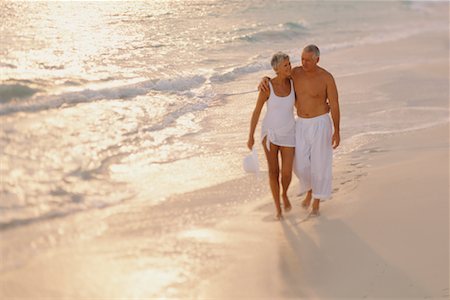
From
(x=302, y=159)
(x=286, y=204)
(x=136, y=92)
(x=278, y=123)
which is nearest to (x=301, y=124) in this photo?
(x=278, y=123)

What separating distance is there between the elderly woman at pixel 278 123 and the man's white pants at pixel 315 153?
0.07 meters

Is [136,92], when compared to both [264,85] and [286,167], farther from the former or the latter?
[264,85]

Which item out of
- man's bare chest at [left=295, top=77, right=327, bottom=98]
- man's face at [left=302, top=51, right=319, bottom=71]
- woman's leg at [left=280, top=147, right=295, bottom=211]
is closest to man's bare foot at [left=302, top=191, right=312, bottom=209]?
woman's leg at [left=280, top=147, right=295, bottom=211]

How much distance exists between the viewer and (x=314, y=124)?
6.00 meters

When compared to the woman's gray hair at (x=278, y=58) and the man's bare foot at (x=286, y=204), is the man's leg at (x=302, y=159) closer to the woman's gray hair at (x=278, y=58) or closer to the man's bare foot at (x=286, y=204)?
the man's bare foot at (x=286, y=204)

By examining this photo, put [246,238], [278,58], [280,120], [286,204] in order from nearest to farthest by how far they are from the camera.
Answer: [246,238] → [278,58] → [280,120] → [286,204]

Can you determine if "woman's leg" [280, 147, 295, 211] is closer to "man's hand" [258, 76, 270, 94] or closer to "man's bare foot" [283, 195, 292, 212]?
"man's bare foot" [283, 195, 292, 212]

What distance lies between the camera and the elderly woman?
5.84m

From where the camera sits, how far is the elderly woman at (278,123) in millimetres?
5836

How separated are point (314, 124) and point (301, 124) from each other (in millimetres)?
113

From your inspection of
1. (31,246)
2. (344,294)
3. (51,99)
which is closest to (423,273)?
(344,294)

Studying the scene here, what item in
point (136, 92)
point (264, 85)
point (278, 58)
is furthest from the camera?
point (136, 92)

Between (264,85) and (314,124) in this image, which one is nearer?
(264,85)

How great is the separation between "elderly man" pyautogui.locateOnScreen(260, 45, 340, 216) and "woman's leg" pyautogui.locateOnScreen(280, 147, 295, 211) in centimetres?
5
